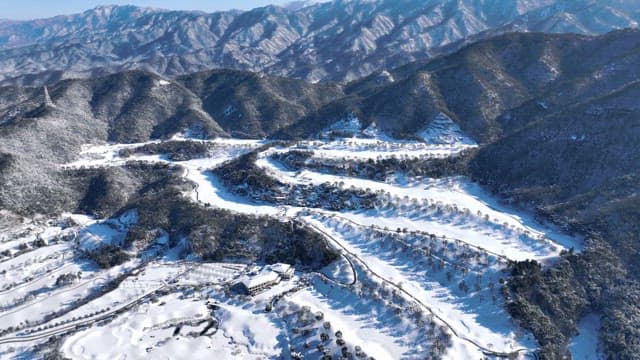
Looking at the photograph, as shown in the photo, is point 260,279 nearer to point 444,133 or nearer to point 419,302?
point 419,302

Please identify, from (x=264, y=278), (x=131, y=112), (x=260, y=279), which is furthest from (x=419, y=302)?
(x=131, y=112)

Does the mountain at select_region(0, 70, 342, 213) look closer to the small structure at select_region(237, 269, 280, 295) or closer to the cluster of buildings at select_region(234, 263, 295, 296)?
the cluster of buildings at select_region(234, 263, 295, 296)

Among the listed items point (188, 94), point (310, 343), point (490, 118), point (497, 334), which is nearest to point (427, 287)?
point (497, 334)

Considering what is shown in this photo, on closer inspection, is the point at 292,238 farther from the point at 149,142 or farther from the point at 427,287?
the point at 149,142

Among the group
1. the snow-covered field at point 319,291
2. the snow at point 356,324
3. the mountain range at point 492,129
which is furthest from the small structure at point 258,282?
the mountain range at point 492,129

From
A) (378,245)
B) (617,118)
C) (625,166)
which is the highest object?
(617,118)
